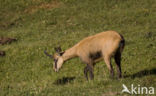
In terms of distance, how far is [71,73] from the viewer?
2061 cm

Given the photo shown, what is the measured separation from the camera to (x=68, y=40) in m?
26.9

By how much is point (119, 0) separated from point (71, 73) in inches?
901

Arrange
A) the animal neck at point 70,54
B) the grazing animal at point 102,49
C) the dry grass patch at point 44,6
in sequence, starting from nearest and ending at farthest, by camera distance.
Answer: the grazing animal at point 102,49 < the animal neck at point 70,54 < the dry grass patch at point 44,6

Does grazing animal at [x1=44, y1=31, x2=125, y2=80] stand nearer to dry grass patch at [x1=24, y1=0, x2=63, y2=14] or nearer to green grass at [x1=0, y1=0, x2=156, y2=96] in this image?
green grass at [x1=0, y1=0, x2=156, y2=96]

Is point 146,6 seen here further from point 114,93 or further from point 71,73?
point 114,93

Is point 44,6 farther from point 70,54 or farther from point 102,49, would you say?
point 102,49

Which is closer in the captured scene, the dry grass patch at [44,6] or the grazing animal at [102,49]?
the grazing animal at [102,49]

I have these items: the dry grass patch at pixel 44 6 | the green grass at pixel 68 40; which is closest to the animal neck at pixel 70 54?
the green grass at pixel 68 40

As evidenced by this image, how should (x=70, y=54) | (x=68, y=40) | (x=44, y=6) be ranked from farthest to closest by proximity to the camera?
(x=44, y=6) → (x=68, y=40) → (x=70, y=54)

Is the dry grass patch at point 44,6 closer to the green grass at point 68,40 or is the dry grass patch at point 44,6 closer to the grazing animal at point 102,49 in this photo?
the green grass at point 68,40

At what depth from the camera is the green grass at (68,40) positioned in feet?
45.7

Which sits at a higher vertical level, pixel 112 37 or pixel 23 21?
pixel 112 37

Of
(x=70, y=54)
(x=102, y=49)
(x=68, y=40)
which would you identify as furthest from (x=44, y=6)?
(x=102, y=49)

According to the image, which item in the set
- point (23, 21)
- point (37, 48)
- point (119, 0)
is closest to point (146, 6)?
point (119, 0)
